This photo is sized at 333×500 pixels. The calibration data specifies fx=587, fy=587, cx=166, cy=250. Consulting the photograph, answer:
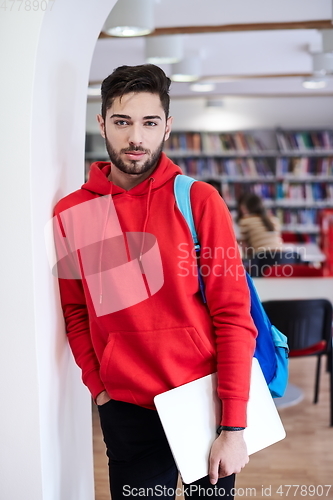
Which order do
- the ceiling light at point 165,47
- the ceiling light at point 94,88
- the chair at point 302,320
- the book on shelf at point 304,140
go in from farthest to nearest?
the book on shelf at point 304,140, the ceiling light at point 94,88, the ceiling light at point 165,47, the chair at point 302,320

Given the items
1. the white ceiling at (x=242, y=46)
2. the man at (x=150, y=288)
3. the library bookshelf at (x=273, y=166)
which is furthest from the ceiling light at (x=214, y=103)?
the man at (x=150, y=288)

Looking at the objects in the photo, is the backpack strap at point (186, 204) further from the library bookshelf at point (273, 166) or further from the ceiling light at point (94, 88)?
the library bookshelf at point (273, 166)

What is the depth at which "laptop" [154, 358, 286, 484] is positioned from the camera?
4.24 ft

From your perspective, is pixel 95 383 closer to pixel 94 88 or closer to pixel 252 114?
pixel 94 88

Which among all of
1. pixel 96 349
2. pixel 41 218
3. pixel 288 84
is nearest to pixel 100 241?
pixel 41 218

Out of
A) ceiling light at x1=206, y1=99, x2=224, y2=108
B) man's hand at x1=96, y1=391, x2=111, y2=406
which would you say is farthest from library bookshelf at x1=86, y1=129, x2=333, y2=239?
man's hand at x1=96, y1=391, x2=111, y2=406

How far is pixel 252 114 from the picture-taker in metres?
8.55

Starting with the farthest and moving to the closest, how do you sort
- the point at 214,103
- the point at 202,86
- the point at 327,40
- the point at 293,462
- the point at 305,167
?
the point at 305,167 < the point at 214,103 < the point at 202,86 < the point at 327,40 < the point at 293,462

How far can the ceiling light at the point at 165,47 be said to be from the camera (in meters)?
4.72

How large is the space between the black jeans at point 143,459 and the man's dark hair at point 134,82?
734 millimetres

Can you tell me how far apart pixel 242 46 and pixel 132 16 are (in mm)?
2187

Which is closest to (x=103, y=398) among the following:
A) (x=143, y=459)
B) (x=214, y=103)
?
(x=143, y=459)

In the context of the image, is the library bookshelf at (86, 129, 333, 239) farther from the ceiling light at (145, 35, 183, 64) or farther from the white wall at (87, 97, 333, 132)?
the ceiling light at (145, 35, 183, 64)

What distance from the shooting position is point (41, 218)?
1342mm
